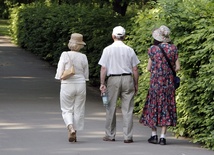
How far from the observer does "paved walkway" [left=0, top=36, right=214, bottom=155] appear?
9.73m

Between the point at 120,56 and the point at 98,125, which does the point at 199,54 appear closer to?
the point at 120,56

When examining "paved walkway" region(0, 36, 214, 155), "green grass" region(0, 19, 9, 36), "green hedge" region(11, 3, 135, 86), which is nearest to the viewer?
"paved walkway" region(0, 36, 214, 155)

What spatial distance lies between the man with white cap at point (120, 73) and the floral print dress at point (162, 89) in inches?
12.2

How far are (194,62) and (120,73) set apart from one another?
1.13 meters

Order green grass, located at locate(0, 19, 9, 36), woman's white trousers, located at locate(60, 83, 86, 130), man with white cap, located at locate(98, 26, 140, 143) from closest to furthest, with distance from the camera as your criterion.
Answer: man with white cap, located at locate(98, 26, 140, 143)
woman's white trousers, located at locate(60, 83, 86, 130)
green grass, located at locate(0, 19, 9, 36)

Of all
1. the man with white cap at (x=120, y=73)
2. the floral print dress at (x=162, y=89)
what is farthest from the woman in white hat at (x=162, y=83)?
the man with white cap at (x=120, y=73)

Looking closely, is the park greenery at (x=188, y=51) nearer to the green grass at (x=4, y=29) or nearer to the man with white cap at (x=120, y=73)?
the man with white cap at (x=120, y=73)

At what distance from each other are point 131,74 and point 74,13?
11.7 m

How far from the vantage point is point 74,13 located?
21828 mm

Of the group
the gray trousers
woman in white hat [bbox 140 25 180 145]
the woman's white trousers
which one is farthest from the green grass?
woman in white hat [bbox 140 25 180 145]

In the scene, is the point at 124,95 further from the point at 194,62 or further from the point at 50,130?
the point at 50,130

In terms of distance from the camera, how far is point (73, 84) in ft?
34.1

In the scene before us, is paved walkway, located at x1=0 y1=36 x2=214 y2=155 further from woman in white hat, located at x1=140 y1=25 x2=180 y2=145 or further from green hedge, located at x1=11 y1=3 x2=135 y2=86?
green hedge, located at x1=11 y1=3 x2=135 y2=86

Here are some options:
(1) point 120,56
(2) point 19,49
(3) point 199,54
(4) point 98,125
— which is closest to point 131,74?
(1) point 120,56
